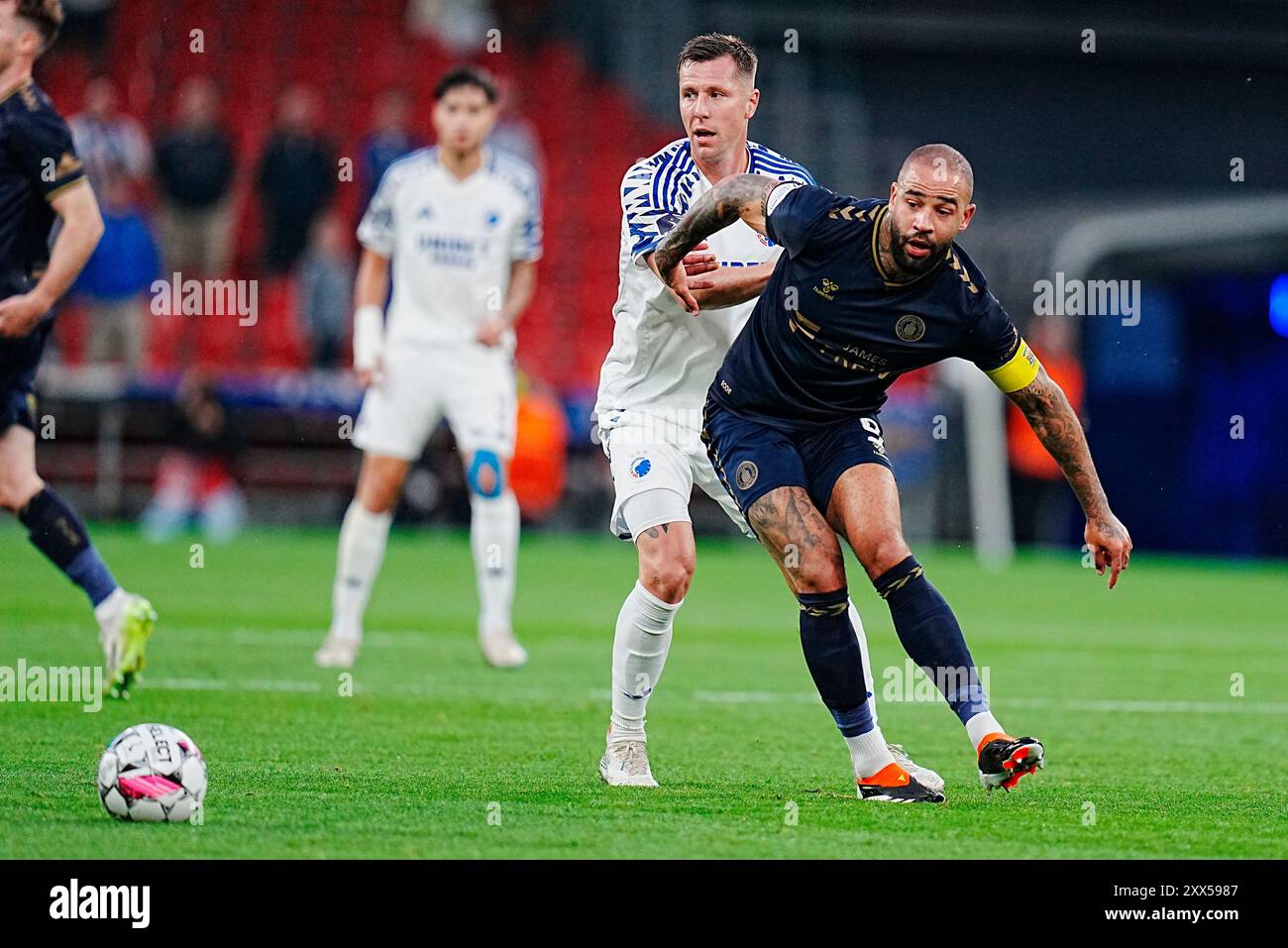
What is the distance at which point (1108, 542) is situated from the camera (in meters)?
5.59

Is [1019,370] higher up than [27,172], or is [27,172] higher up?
[27,172]

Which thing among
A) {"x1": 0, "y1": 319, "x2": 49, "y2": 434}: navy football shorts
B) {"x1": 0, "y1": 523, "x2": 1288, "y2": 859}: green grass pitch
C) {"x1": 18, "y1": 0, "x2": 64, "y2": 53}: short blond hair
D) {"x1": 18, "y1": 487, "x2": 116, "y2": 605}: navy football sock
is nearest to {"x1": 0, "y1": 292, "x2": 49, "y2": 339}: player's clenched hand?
{"x1": 0, "y1": 319, "x2": 49, "y2": 434}: navy football shorts

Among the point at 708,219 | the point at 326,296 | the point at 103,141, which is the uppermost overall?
the point at 103,141

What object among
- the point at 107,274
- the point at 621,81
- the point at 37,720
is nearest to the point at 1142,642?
the point at 37,720

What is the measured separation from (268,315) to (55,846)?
17.4 m

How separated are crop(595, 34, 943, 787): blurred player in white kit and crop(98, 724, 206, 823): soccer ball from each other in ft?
4.52

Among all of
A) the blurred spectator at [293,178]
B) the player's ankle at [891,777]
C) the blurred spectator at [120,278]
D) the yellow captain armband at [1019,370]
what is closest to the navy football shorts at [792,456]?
the yellow captain armband at [1019,370]

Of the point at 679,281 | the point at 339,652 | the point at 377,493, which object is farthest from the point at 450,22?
the point at 679,281

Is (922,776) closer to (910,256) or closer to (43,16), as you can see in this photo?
(910,256)

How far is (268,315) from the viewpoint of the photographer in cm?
2156

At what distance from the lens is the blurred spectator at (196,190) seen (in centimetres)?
1930

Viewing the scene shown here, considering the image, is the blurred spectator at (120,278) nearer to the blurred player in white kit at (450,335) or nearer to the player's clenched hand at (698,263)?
the blurred player in white kit at (450,335)

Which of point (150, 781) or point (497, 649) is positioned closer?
point (150, 781)

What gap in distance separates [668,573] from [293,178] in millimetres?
14313
